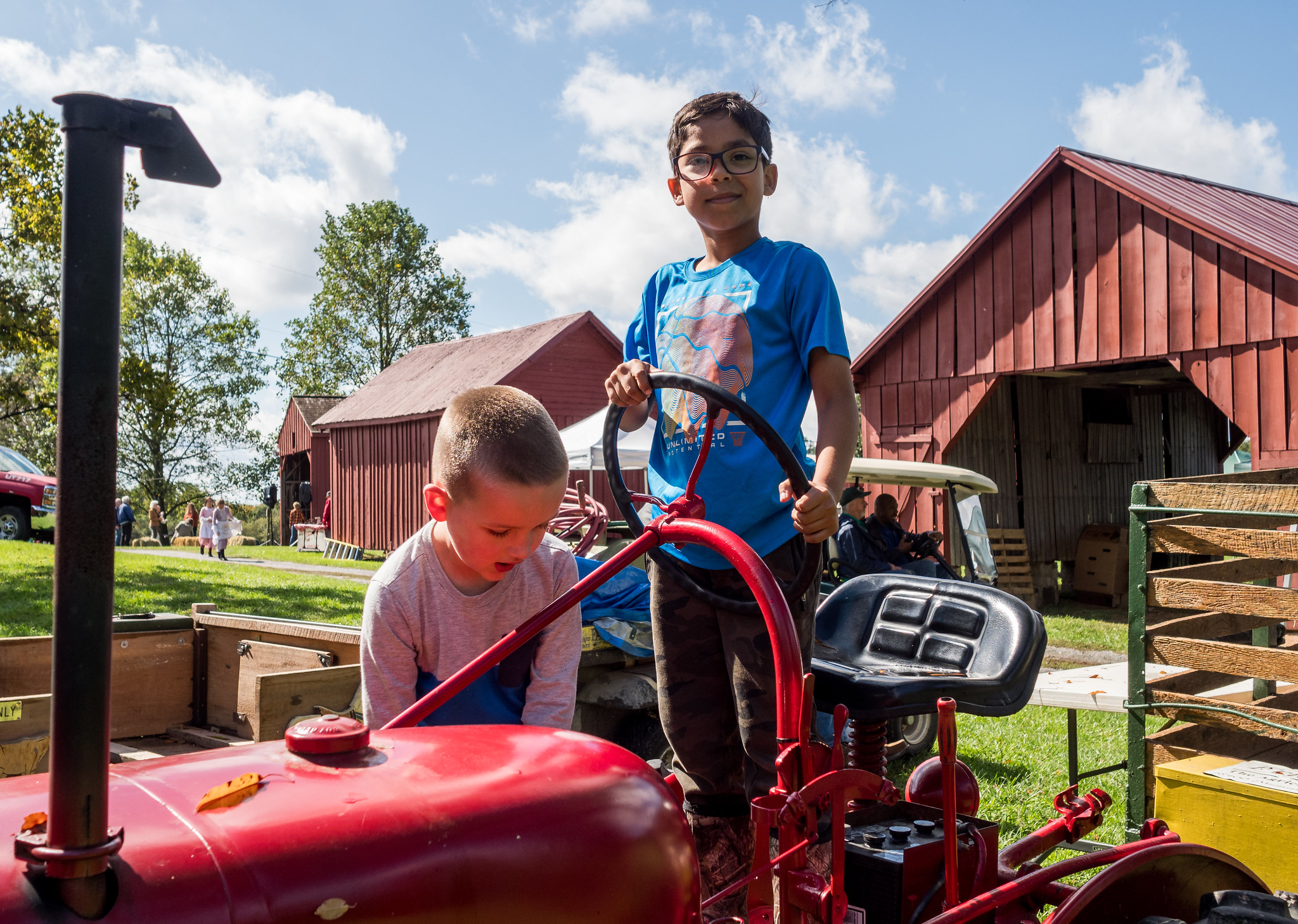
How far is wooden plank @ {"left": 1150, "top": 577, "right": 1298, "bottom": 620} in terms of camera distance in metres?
2.88

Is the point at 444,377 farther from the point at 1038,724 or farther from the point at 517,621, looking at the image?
the point at 517,621

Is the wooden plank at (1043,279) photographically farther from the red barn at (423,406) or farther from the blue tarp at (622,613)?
the red barn at (423,406)

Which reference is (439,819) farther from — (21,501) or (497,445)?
(21,501)

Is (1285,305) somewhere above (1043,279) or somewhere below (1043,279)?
below

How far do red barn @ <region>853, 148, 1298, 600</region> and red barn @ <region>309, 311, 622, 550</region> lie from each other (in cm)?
926

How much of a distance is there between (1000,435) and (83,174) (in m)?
15.6

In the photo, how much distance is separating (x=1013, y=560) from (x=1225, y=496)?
39.2 feet

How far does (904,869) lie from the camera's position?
5.24 feet

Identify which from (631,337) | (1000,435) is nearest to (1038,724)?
(631,337)

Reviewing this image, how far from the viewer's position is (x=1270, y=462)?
10.2 meters

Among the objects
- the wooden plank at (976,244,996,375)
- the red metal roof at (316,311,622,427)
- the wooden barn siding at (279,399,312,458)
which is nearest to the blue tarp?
the wooden plank at (976,244,996,375)

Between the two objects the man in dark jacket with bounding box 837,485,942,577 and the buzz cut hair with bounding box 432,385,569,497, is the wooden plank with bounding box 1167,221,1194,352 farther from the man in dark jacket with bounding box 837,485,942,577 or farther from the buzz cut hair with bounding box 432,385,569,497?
the buzz cut hair with bounding box 432,385,569,497

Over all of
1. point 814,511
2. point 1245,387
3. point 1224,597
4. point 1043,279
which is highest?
point 1043,279

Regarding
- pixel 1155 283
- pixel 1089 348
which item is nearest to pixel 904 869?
pixel 1155 283
